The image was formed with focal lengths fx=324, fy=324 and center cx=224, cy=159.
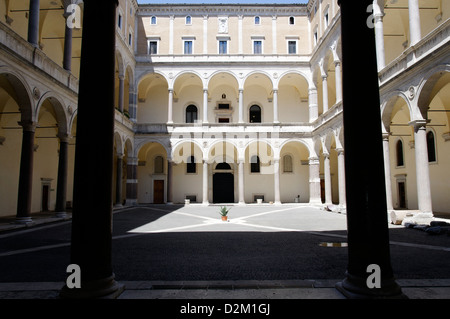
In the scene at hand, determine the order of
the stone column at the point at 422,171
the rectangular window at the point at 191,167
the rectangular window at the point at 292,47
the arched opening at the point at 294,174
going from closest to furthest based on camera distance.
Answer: the stone column at the point at 422,171 < the rectangular window at the point at 292,47 < the arched opening at the point at 294,174 < the rectangular window at the point at 191,167

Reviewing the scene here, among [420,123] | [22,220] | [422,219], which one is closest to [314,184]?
[420,123]

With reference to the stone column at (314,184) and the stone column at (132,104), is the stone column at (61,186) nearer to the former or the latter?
the stone column at (132,104)

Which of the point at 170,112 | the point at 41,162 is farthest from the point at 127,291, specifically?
the point at 170,112

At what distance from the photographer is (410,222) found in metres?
12.9

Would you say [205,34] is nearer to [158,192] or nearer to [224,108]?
[224,108]

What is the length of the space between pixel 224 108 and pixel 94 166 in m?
28.4

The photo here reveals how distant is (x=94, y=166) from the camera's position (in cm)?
354

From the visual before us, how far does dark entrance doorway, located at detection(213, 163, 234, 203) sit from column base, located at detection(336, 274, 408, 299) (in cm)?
2759

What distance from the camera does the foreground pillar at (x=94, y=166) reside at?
11.3 feet

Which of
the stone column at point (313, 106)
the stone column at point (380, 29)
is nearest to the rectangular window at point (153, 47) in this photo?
the stone column at point (313, 106)

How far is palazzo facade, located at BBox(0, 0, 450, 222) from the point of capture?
17.9 m

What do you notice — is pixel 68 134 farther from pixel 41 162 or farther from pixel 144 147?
pixel 144 147

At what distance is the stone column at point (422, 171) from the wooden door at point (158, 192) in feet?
72.9

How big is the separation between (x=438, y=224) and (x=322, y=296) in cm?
985
